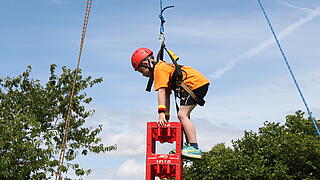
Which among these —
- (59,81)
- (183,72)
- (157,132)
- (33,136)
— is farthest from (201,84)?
(59,81)

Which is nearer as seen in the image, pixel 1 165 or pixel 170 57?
pixel 170 57

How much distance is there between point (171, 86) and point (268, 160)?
74.6ft

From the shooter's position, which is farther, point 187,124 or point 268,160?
point 268,160

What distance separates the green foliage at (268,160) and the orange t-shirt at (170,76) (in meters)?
21.2

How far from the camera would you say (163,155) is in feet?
19.9

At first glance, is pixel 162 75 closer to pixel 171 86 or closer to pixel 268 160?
pixel 171 86

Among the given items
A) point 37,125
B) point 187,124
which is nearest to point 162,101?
point 187,124

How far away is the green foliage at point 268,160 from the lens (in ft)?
88.1

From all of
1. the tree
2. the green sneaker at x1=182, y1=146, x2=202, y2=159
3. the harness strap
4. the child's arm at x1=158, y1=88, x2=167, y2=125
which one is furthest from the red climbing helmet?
the tree

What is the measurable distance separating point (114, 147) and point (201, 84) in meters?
14.5

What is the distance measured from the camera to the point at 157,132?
6180 millimetres

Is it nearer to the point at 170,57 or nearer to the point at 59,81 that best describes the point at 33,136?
the point at 59,81

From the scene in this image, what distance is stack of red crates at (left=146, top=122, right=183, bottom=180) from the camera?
6.02m

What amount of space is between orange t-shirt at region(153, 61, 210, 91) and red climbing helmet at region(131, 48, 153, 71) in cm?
29
